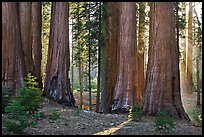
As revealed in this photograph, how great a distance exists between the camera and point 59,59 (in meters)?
12.4

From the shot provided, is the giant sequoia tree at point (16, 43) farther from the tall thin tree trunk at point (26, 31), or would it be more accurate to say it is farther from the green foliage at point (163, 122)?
the green foliage at point (163, 122)

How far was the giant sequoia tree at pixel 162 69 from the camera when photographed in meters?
10.4

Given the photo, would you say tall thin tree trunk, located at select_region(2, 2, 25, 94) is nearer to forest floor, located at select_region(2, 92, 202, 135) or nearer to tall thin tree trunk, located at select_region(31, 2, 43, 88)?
forest floor, located at select_region(2, 92, 202, 135)

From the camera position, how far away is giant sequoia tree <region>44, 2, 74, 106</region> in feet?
40.3

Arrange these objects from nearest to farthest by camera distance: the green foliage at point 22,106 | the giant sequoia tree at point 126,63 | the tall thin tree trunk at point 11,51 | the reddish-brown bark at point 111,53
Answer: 1. the green foliage at point 22,106
2. the tall thin tree trunk at point 11,51
3. the giant sequoia tree at point 126,63
4. the reddish-brown bark at point 111,53

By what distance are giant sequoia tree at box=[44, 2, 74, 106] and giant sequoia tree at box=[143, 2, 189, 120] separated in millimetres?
3162

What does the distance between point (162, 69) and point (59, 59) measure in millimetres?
3932

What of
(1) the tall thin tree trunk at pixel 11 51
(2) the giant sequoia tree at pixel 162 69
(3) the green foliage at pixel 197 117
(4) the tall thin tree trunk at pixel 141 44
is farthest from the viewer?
(4) the tall thin tree trunk at pixel 141 44

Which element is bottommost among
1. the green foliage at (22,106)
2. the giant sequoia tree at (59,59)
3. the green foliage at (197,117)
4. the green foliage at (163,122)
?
the green foliage at (197,117)

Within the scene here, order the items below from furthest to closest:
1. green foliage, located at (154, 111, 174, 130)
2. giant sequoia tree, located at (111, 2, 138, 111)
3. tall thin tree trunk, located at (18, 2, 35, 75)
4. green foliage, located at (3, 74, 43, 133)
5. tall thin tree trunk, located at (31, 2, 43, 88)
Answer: tall thin tree trunk, located at (31, 2, 43, 88) < giant sequoia tree, located at (111, 2, 138, 111) < tall thin tree trunk, located at (18, 2, 35, 75) < green foliage, located at (154, 111, 174, 130) < green foliage, located at (3, 74, 43, 133)

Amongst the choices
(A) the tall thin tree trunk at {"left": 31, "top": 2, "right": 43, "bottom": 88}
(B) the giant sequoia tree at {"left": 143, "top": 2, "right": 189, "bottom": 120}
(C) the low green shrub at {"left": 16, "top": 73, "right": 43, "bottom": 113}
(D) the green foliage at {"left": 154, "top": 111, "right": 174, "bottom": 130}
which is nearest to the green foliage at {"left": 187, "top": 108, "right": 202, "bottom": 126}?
(B) the giant sequoia tree at {"left": 143, "top": 2, "right": 189, "bottom": 120}

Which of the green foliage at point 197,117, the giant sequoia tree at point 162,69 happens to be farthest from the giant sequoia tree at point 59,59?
the green foliage at point 197,117

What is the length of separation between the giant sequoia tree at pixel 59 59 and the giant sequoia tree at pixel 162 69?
3.16m

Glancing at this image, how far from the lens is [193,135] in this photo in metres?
7.13
